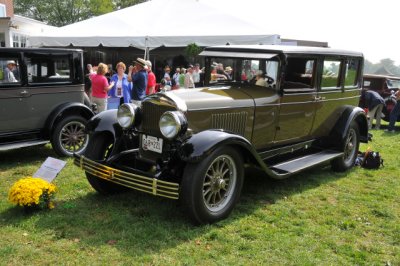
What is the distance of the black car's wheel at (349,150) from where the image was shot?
19.9 feet

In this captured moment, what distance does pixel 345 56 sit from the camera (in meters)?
6.02

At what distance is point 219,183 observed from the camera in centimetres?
400

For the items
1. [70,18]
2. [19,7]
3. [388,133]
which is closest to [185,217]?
[388,133]

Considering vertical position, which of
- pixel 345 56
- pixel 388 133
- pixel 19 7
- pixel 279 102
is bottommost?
pixel 388 133

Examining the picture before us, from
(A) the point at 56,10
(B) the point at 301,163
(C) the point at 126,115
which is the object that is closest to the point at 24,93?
(C) the point at 126,115

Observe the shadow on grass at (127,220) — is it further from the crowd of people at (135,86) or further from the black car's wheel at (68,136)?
the black car's wheel at (68,136)

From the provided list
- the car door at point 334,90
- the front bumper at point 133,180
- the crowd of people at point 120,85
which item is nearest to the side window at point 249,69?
the car door at point 334,90

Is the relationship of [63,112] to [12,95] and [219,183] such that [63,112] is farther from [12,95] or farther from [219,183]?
[219,183]

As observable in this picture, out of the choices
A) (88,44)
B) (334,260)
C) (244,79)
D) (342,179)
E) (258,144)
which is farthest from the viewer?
(88,44)

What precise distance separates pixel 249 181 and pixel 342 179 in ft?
4.93

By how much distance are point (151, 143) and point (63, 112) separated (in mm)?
2816

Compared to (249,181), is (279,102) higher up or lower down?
higher up

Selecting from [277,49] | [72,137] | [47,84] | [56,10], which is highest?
[56,10]

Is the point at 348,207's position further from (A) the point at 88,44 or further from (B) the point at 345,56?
(A) the point at 88,44
